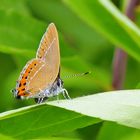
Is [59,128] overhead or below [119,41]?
below

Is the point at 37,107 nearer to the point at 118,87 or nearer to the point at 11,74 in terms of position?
the point at 118,87

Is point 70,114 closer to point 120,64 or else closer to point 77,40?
point 120,64

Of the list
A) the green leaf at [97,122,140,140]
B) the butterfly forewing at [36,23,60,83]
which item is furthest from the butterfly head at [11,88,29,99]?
the green leaf at [97,122,140,140]

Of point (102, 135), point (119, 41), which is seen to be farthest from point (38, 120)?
point (119, 41)

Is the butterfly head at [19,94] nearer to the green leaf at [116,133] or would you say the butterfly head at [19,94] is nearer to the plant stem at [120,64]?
the green leaf at [116,133]

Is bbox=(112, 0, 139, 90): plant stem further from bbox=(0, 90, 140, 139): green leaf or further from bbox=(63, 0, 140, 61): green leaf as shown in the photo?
bbox=(0, 90, 140, 139): green leaf

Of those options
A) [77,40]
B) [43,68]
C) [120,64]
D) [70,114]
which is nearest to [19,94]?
[43,68]
